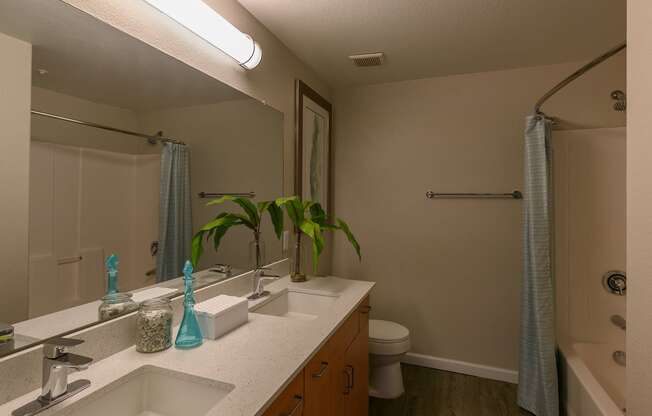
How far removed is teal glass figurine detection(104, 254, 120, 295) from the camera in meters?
1.03

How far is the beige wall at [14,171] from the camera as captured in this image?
78 centimetres

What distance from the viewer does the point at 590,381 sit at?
168cm

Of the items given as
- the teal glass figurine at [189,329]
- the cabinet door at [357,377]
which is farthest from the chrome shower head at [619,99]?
the teal glass figurine at [189,329]

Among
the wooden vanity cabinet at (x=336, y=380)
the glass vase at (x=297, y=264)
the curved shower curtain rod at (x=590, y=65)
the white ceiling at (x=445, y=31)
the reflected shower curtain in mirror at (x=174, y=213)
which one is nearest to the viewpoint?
the wooden vanity cabinet at (x=336, y=380)

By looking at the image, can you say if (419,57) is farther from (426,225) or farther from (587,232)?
(587,232)

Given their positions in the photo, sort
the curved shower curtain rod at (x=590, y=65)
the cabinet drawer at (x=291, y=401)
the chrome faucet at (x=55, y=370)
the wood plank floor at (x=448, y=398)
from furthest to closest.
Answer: the wood plank floor at (x=448, y=398)
the curved shower curtain rod at (x=590, y=65)
the cabinet drawer at (x=291, y=401)
the chrome faucet at (x=55, y=370)

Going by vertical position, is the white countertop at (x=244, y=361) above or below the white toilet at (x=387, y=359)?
above

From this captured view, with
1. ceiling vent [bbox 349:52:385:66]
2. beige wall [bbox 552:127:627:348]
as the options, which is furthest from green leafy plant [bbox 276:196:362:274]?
beige wall [bbox 552:127:627:348]

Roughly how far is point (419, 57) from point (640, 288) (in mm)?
1837

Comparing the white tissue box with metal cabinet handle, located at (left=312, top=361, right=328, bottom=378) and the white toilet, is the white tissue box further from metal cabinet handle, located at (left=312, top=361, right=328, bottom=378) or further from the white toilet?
the white toilet

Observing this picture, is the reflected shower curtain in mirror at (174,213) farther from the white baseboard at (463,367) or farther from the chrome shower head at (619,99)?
the chrome shower head at (619,99)

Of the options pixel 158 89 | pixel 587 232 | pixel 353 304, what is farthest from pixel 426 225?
pixel 158 89

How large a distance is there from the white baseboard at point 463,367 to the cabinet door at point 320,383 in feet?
5.02

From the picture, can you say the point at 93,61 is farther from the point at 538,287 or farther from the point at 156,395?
the point at 538,287
